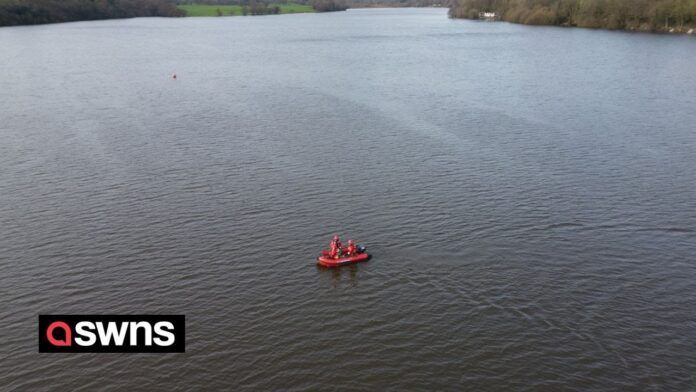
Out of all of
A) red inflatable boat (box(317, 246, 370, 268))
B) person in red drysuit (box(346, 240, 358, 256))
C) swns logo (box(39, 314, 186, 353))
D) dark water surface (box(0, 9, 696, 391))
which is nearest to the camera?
dark water surface (box(0, 9, 696, 391))

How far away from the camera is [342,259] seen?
159ft

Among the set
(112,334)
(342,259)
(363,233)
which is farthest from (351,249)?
(112,334)

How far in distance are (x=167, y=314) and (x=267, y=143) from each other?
4287cm

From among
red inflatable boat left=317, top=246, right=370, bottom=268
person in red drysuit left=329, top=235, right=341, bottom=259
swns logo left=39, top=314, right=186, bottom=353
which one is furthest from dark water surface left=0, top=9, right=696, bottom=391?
person in red drysuit left=329, top=235, right=341, bottom=259

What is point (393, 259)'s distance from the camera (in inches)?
1964

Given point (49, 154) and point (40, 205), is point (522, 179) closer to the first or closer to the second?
point (40, 205)

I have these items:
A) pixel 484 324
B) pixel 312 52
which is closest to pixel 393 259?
pixel 484 324

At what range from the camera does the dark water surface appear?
37.5m

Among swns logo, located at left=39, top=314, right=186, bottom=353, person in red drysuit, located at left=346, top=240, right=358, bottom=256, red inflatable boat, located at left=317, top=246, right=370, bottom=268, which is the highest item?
person in red drysuit, located at left=346, top=240, right=358, bottom=256

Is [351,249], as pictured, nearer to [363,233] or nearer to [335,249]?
[335,249]

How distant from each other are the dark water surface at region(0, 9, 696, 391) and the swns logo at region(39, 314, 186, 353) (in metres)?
1.01

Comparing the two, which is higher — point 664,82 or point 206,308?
point 664,82

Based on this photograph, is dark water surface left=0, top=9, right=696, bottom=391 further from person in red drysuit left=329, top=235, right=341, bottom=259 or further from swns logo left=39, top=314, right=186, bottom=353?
person in red drysuit left=329, top=235, right=341, bottom=259

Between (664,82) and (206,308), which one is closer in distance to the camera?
(206,308)
